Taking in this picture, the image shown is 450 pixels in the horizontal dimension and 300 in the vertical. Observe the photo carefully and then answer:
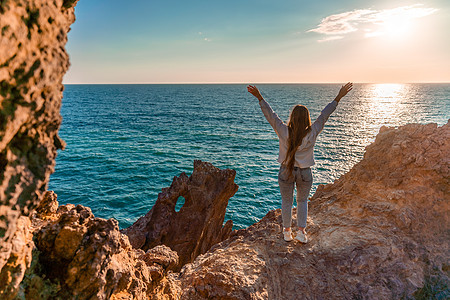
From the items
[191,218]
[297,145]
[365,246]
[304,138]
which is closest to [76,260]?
[297,145]

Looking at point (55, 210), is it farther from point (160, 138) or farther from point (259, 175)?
point (160, 138)

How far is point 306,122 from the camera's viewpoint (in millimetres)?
4875

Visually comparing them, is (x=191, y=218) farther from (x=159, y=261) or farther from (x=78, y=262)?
(x=78, y=262)

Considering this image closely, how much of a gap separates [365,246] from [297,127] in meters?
2.92

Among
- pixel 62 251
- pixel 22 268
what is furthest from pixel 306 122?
pixel 22 268

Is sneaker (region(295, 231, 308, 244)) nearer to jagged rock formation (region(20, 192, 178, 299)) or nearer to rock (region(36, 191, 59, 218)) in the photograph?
jagged rock formation (region(20, 192, 178, 299))

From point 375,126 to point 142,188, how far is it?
49.6 meters

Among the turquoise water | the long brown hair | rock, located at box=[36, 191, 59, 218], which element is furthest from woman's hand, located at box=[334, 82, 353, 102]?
the turquoise water

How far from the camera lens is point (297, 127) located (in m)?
4.85

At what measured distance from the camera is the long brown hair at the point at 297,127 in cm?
483

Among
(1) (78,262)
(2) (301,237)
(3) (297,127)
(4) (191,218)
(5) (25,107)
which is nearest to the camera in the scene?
(5) (25,107)

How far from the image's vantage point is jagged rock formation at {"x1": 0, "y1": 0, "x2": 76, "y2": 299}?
2.05 meters

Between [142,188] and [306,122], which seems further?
[142,188]

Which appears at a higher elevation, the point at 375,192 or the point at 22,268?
the point at 22,268
